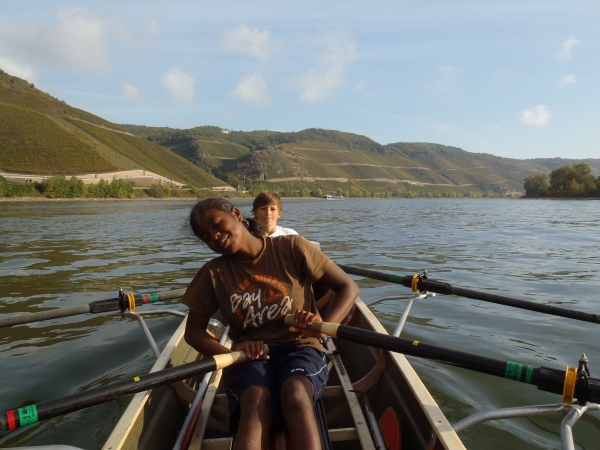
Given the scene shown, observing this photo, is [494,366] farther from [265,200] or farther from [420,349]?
[265,200]

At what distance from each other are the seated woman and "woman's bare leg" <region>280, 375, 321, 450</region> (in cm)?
1

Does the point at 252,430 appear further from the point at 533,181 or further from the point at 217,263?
the point at 533,181

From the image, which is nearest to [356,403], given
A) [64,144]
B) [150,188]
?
[150,188]

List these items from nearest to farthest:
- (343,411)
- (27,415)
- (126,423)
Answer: (27,415)
(126,423)
(343,411)

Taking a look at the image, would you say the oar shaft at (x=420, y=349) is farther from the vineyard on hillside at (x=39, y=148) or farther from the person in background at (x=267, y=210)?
the vineyard on hillside at (x=39, y=148)

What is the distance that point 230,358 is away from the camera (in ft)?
9.25

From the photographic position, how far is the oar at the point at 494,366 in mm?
2475

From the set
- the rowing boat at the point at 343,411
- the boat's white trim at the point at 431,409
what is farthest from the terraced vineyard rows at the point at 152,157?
the boat's white trim at the point at 431,409

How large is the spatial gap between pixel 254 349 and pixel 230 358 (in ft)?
0.50

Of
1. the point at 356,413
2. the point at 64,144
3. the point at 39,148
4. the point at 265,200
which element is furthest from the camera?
the point at 64,144

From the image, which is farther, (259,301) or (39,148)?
(39,148)

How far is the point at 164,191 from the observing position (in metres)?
93.2

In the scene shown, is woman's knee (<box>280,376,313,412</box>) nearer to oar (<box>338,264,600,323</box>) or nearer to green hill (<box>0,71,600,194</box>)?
oar (<box>338,264,600,323</box>)

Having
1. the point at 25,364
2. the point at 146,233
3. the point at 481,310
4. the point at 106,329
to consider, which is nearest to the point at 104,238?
the point at 146,233
